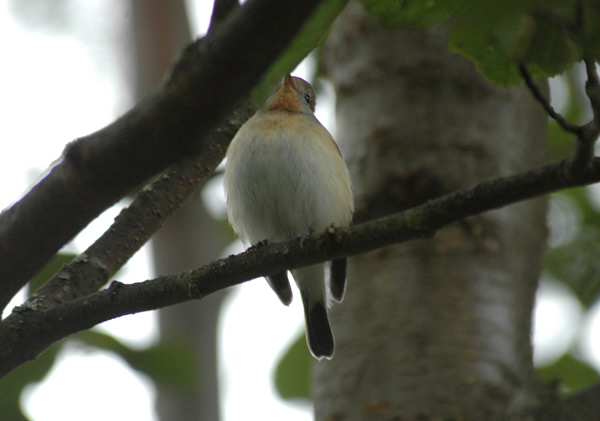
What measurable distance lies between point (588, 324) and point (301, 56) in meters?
5.03

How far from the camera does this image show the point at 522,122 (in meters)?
4.45

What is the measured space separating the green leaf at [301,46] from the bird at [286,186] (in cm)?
273

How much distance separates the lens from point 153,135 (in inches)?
60.1

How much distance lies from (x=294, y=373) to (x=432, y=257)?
5.36ft

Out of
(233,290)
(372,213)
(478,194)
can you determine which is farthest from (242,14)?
(233,290)

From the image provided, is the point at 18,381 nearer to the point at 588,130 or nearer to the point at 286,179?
the point at 286,179

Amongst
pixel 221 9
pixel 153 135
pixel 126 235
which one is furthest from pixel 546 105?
pixel 126 235

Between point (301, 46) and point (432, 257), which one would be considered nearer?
point (301, 46)

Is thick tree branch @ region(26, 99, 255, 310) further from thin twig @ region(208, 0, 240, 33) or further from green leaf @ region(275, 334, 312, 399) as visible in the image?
green leaf @ region(275, 334, 312, 399)

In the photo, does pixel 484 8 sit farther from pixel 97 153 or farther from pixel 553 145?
pixel 553 145

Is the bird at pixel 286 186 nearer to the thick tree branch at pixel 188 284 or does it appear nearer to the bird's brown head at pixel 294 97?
the bird's brown head at pixel 294 97

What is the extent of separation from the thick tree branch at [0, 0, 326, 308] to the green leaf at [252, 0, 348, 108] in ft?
0.38

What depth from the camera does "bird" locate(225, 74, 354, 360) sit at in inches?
177

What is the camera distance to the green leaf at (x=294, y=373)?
5141 millimetres
